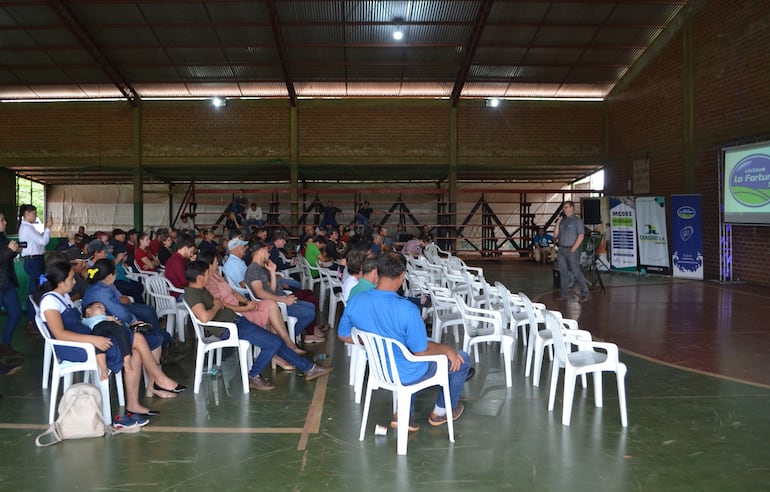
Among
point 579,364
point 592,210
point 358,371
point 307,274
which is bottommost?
point 358,371

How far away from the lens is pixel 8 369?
5.07 metres

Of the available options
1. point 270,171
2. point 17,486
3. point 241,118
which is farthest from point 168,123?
point 17,486

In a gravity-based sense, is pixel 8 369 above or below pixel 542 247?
below

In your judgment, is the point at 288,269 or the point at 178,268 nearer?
the point at 178,268

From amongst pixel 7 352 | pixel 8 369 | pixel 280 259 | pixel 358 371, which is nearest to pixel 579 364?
pixel 358 371

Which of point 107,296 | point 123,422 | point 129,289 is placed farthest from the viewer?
point 129,289

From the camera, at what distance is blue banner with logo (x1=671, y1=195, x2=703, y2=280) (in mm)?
11891

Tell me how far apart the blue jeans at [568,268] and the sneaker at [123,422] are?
687 centimetres

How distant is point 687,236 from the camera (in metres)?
12.1

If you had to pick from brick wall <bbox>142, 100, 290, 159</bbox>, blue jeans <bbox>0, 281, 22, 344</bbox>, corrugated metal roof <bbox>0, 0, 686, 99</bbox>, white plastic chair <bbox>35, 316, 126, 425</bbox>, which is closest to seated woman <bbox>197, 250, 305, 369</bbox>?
white plastic chair <bbox>35, 316, 126, 425</bbox>

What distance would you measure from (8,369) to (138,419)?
6.68 ft

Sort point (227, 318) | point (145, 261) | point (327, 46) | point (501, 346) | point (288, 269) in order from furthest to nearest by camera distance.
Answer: point (327, 46) < point (288, 269) < point (145, 261) < point (501, 346) < point (227, 318)

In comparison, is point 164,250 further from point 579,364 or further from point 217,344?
point 579,364

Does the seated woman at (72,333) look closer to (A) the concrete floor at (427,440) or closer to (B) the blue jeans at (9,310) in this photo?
(A) the concrete floor at (427,440)
